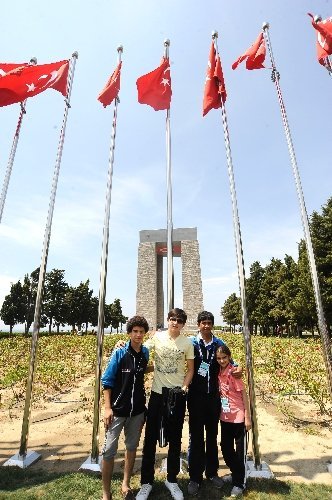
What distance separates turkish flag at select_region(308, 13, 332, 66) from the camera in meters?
5.80

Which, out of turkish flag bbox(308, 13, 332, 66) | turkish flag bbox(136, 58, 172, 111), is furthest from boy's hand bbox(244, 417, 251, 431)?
turkish flag bbox(308, 13, 332, 66)

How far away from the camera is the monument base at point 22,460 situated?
4.42 metres

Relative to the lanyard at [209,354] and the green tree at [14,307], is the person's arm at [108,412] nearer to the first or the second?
the lanyard at [209,354]

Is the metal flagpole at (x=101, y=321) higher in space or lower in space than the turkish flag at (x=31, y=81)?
lower

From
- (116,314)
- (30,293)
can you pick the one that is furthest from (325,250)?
(116,314)

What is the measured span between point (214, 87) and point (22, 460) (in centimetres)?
748

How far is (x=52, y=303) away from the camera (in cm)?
4634

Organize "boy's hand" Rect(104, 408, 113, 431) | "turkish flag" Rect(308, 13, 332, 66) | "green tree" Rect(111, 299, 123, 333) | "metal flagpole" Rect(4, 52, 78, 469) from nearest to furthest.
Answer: "boy's hand" Rect(104, 408, 113, 431), "metal flagpole" Rect(4, 52, 78, 469), "turkish flag" Rect(308, 13, 332, 66), "green tree" Rect(111, 299, 123, 333)

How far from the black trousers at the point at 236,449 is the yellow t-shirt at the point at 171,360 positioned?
0.87m

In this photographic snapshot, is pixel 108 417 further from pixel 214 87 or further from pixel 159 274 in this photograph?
pixel 159 274

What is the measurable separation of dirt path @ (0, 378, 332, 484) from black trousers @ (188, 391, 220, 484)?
1.91 ft

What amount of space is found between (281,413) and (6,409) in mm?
6208

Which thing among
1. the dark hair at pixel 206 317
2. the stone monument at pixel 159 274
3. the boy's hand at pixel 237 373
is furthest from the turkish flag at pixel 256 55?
the stone monument at pixel 159 274

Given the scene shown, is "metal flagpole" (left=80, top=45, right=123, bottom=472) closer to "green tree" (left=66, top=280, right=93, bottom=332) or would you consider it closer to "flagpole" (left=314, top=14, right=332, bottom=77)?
"flagpole" (left=314, top=14, right=332, bottom=77)
